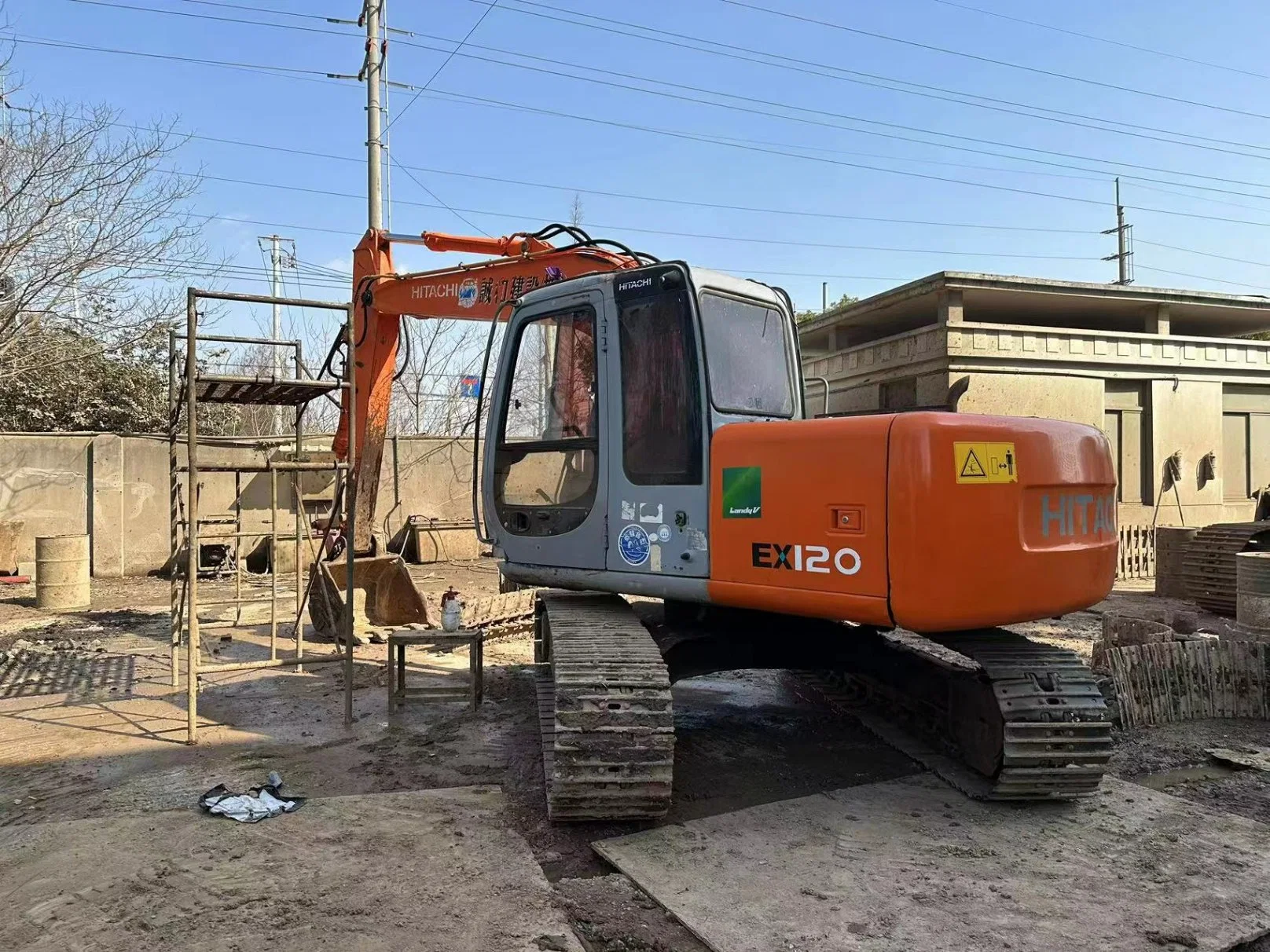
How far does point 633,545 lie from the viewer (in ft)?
14.4

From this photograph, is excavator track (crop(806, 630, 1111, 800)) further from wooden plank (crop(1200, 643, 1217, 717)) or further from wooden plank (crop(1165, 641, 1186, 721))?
wooden plank (crop(1200, 643, 1217, 717))

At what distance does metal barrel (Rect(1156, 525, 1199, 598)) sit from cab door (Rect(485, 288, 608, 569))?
9.56 meters

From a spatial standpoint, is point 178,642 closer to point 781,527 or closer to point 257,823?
point 257,823

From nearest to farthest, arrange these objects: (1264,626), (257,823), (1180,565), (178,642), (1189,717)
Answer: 1. (257,823)
2. (1189,717)
3. (178,642)
4. (1264,626)
5. (1180,565)

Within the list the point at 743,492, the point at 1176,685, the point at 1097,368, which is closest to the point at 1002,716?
the point at 743,492

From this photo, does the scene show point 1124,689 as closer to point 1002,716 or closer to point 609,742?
point 1002,716

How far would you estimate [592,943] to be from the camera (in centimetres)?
290

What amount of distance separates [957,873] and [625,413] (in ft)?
8.35

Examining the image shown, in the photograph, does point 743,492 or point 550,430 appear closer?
point 743,492

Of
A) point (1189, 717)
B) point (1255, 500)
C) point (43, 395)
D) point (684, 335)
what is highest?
point (43, 395)

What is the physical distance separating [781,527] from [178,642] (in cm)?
523

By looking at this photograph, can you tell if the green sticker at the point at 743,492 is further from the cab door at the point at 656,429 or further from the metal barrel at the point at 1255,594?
the metal barrel at the point at 1255,594

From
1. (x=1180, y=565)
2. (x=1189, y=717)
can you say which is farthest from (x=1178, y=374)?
(x=1189, y=717)

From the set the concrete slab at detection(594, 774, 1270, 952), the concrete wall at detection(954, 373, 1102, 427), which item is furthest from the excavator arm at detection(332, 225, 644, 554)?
the concrete wall at detection(954, 373, 1102, 427)
